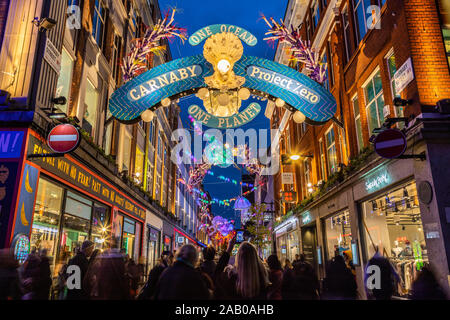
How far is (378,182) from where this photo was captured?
10664mm

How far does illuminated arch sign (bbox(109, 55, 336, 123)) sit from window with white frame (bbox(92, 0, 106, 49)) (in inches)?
221

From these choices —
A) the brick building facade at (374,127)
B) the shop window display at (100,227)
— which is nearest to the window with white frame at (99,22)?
the shop window display at (100,227)

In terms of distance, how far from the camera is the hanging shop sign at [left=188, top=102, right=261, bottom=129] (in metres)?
8.76

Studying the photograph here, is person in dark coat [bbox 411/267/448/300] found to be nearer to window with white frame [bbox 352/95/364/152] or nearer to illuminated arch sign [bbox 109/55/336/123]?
illuminated arch sign [bbox 109/55/336/123]

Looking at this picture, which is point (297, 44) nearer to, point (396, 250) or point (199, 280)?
point (396, 250)

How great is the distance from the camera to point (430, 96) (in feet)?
27.9

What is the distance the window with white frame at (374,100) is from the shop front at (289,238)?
1295cm

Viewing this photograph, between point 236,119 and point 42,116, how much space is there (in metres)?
4.91

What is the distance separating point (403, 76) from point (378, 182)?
3418mm

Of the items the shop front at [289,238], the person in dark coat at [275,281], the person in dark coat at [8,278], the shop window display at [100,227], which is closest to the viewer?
the person in dark coat at [8,278]

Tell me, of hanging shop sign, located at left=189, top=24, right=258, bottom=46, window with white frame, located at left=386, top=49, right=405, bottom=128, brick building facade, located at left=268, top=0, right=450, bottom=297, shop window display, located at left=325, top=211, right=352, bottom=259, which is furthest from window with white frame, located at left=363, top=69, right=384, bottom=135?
hanging shop sign, located at left=189, top=24, right=258, bottom=46

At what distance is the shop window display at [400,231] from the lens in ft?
30.0

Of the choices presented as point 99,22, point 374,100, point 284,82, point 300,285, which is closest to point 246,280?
point 300,285

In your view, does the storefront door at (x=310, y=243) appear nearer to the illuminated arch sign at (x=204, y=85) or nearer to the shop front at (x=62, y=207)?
the shop front at (x=62, y=207)
